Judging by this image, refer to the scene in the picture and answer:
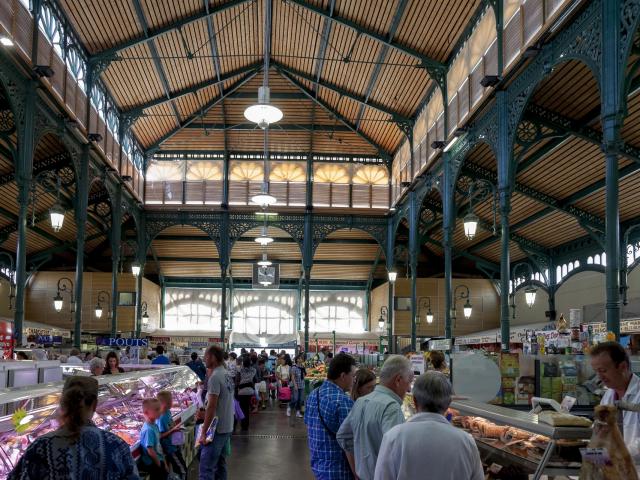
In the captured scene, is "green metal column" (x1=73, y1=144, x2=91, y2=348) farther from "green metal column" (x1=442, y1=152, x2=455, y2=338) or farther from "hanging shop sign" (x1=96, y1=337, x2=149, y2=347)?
"green metal column" (x1=442, y1=152, x2=455, y2=338)

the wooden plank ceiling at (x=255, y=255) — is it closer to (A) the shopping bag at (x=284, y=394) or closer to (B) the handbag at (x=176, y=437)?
(A) the shopping bag at (x=284, y=394)

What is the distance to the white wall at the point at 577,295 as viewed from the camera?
22938 mm

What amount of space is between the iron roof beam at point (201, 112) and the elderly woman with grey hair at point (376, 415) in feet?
78.5

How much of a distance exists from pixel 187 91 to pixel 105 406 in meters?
20.4

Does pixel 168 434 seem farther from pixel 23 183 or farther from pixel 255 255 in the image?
pixel 255 255

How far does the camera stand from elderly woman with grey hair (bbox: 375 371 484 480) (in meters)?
3.21

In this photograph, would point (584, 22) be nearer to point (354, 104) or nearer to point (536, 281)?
point (354, 104)

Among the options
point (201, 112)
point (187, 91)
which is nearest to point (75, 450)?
point (187, 91)

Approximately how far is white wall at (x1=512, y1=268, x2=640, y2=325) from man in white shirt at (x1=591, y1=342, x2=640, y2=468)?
18.0 metres

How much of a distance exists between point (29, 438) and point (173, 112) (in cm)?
A: 2404

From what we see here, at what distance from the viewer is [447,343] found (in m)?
13.1

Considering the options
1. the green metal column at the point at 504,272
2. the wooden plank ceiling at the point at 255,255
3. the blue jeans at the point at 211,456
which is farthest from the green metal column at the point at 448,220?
the wooden plank ceiling at the point at 255,255

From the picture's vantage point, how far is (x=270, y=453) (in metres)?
12.2

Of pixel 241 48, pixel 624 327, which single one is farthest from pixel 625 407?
pixel 241 48
